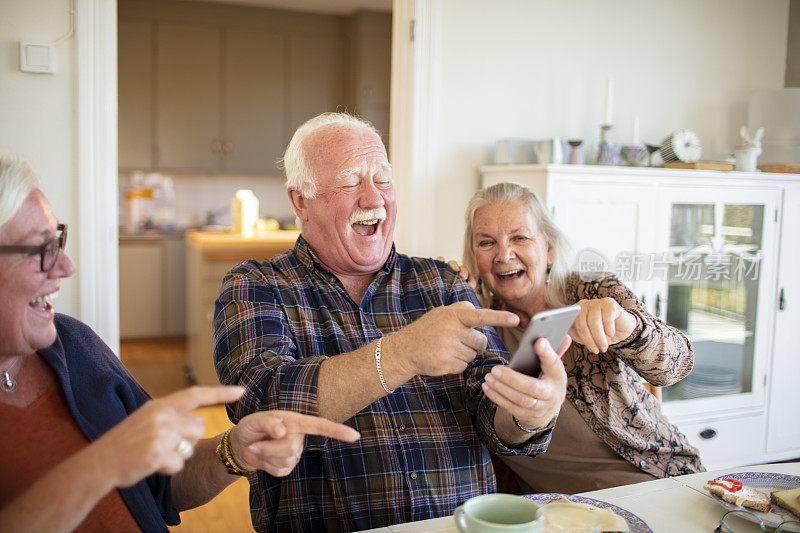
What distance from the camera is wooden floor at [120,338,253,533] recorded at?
8.45 ft

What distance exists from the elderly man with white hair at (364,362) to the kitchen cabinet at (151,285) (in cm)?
392

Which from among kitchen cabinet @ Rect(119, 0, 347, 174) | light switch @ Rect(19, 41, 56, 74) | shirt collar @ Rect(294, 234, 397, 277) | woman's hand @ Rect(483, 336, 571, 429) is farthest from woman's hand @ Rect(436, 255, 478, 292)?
kitchen cabinet @ Rect(119, 0, 347, 174)

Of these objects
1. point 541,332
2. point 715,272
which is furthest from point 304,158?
point 715,272

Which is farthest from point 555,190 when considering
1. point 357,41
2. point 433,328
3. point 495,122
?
point 357,41

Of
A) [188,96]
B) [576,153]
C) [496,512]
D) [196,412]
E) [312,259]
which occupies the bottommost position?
[196,412]

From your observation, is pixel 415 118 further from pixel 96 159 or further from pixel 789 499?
pixel 789 499

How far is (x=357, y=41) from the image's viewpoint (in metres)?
5.56

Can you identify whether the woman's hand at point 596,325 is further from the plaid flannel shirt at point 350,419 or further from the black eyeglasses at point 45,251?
the black eyeglasses at point 45,251

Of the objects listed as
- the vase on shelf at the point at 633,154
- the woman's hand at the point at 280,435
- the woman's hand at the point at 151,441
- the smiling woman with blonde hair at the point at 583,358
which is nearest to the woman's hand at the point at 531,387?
the woman's hand at the point at 280,435

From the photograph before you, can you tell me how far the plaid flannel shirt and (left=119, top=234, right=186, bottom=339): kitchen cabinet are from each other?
4.08 m

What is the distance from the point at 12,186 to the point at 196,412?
3.12 m

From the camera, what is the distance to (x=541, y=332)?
1003 millimetres

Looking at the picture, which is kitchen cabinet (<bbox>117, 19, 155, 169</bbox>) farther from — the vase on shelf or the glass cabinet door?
the glass cabinet door

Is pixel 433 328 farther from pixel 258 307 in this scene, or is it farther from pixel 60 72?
pixel 60 72
